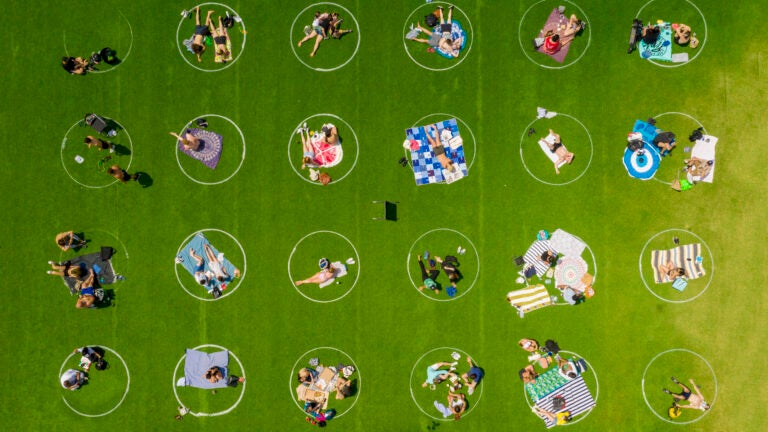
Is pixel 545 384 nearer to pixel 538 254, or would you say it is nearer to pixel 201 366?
pixel 538 254

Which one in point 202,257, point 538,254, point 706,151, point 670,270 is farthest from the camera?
point 202,257

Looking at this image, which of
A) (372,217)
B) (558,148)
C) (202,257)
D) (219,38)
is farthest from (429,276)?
(219,38)

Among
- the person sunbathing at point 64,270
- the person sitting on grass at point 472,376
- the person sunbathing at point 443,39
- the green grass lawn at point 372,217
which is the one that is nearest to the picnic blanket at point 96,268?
the person sunbathing at point 64,270

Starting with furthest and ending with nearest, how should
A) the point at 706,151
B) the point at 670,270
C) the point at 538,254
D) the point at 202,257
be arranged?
the point at 202,257
the point at 538,254
the point at 706,151
the point at 670,270

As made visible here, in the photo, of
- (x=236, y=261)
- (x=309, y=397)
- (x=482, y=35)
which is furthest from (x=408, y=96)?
(x=309, y=397)

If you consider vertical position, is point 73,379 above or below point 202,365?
below

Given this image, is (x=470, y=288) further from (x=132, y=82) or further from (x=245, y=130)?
(x=132, y=82)

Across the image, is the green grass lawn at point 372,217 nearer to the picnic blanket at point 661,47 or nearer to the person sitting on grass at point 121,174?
the person sitting on grass at point 121,174

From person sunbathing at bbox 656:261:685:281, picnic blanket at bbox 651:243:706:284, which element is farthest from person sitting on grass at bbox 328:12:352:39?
person sunbathing at bbox 656:261:685:281
